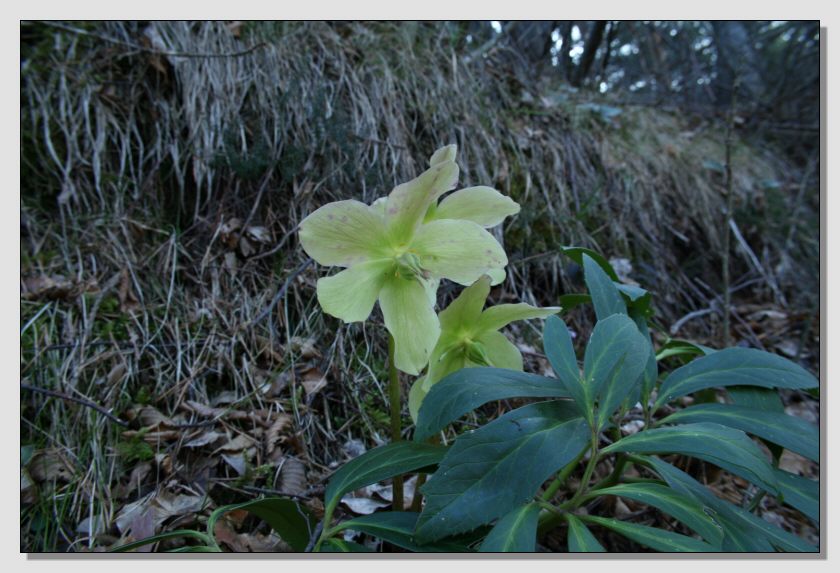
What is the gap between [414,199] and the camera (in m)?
0.77

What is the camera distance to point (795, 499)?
2.56 feet

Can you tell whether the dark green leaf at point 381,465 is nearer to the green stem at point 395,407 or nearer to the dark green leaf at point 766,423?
the green stem at point 395,407

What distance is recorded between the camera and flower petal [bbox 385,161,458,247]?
2.44 feet

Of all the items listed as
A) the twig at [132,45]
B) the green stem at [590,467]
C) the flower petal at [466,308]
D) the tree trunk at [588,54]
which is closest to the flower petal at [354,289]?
the flower petal at [466,308]

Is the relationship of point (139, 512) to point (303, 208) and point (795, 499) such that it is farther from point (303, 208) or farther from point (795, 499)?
point (795, 499)

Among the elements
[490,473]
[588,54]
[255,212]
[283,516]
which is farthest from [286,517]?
[588,54]

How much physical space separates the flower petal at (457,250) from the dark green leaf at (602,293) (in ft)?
0.68

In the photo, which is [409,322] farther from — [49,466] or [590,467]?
[49,466]

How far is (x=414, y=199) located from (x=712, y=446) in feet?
1.65

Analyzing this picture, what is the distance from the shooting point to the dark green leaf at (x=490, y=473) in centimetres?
63

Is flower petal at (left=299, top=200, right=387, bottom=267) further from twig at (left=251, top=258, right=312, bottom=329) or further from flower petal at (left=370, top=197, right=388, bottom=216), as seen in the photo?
twig at (left=251, top=258, right=312, bottom=329)

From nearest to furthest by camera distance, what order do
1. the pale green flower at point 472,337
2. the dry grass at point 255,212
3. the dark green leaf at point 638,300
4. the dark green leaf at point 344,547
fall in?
the dark green leaf at point 344,547, the pale green flower at point 472,337, the dark green leaf at point 638,300, the dry grass at point 255,212

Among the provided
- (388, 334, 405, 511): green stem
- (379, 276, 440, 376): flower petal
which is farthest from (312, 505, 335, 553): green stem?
(379, 276, 440, 376): flower petal

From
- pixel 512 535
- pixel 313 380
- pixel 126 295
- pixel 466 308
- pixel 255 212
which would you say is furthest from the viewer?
pixel 255 212
